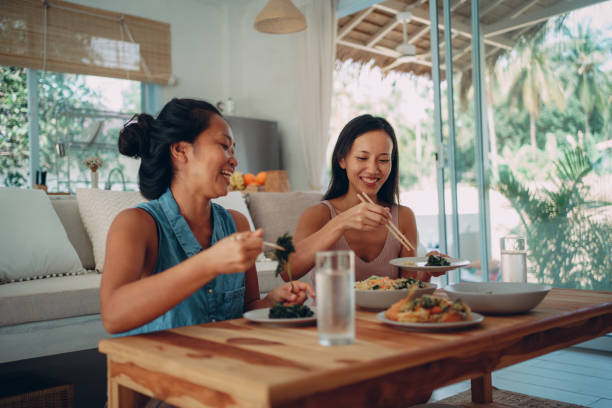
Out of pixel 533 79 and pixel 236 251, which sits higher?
pixel 533 79

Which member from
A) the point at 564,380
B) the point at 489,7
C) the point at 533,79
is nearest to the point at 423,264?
the point at 564,380

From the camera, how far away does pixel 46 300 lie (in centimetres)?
233

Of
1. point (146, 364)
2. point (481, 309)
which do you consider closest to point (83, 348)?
point (146, 364)

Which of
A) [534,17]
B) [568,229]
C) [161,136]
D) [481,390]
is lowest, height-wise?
[481,390]

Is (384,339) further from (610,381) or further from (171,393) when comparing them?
(610,381)

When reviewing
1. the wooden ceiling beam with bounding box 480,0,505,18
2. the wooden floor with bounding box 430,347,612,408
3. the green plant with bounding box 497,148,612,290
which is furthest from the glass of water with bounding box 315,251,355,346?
the wooden ceiling beam with bounding box 480,0,505,18

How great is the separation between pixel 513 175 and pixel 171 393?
331 centimetres

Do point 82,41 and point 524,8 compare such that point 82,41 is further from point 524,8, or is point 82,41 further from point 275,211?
point 524,8

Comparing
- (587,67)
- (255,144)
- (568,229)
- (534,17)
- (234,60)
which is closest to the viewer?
(587,67)

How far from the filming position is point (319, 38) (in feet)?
17.1

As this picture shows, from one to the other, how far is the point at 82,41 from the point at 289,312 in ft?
15.8

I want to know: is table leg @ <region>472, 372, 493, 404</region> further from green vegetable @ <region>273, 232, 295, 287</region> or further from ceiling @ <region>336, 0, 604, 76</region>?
ceiling @ <region>336, 0, 604, 76</region>

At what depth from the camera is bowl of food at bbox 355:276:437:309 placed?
122 centimetres

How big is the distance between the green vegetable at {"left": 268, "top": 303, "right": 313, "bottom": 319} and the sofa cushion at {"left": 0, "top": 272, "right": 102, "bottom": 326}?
1578 mm
